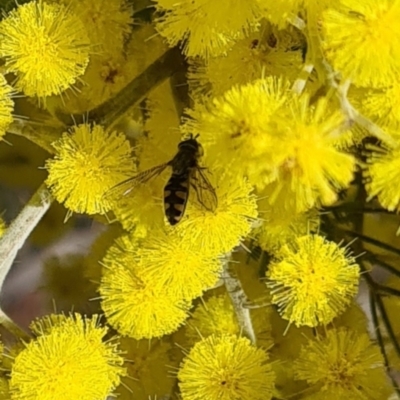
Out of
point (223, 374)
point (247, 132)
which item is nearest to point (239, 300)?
point (223, 374)

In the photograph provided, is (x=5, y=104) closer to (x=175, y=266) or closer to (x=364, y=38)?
(x=175, y=266)

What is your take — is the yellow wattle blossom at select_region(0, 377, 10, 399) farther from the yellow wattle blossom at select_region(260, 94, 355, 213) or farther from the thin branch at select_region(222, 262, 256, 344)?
the yellow wattle blossom at select_region(260, 94, 355, 213)

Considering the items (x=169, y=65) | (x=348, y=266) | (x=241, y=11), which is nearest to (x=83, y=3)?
(x=169, y=65)

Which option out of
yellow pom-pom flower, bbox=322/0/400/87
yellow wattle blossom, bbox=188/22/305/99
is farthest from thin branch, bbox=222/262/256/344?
yellow pom-pom flower, bbox=322/0/400/87

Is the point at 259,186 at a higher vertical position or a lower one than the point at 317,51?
lower

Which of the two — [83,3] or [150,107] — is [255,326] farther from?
[83,3]

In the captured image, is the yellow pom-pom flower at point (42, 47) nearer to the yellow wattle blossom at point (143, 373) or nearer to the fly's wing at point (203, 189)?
the fly's wing at point (203, 189)
